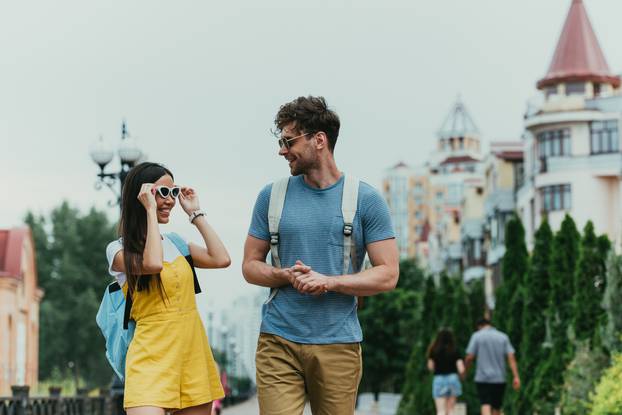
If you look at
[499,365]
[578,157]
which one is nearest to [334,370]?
[499,365]

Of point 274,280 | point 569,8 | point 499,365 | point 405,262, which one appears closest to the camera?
point 274,280

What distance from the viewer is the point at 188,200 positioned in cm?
837

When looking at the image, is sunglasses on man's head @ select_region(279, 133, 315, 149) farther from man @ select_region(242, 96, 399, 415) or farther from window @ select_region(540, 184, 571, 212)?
window @ select_region(540, 184, 571, 212)

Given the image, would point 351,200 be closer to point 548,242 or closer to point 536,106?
point 548,242

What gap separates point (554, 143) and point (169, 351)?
57.5 m

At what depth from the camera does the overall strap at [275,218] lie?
25.6ft

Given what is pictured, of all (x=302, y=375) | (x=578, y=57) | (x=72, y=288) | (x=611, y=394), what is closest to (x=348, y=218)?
(x=302, y=375)

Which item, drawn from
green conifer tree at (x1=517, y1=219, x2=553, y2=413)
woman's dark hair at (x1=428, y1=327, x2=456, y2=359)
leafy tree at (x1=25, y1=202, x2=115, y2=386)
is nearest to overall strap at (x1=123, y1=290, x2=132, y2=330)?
woman's dark hair at (x1=428, y1=327, x2=456, y2=359)

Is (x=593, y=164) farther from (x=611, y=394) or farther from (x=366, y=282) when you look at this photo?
(x=366, y=282)

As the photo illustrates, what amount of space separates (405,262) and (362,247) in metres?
82.4

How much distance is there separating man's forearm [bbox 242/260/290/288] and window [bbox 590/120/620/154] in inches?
2224

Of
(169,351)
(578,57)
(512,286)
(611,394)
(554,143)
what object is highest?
(578,57)

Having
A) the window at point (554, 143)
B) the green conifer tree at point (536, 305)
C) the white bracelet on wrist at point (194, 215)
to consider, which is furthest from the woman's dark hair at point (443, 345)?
the window at point (554, 143)

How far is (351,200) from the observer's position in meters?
7.80
